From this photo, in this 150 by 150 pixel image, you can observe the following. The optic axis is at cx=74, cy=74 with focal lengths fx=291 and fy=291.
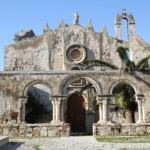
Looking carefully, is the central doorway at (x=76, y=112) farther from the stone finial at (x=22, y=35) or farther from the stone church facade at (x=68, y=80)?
the stone finial at (x=22, y=35)

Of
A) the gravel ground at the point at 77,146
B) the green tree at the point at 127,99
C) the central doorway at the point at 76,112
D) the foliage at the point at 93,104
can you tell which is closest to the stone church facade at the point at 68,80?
the central doorway at the point at 76,112

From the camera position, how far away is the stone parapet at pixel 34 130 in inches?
700

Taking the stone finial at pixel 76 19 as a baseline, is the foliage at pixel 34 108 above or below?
below

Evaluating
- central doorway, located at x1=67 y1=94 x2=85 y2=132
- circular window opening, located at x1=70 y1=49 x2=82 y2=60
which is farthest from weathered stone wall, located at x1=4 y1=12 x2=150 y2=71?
central doorway, located at x1=67 y1=94 x2=85 y2=132

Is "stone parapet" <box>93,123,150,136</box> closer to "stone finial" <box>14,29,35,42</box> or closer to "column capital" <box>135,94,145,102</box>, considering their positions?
"column capital" <box>135,94,145,102</box>

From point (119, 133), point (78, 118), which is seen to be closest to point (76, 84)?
point (78, 118)

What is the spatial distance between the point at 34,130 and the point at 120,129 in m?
5.27

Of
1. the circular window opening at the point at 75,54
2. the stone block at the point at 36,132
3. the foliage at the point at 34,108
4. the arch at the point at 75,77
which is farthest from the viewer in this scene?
the circular window opening at the point at 75,54

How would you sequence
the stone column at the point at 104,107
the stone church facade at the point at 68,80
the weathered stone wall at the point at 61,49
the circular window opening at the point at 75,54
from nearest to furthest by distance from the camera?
1. the stone church facade at the point at 68,80
2. the stone column at the point at 104,107
3. the weathered stone wall at the point at 61,49
4. the circular window opening at the point at 75,54

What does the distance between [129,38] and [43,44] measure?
8662mm

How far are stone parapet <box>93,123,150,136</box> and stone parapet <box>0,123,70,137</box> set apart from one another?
6.32 feet

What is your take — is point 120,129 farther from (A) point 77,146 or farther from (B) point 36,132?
(A) point 77,146

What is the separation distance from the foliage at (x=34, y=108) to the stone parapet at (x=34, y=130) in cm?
618

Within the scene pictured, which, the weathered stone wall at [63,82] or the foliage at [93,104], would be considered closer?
the weathered stone wall at [63,82]
